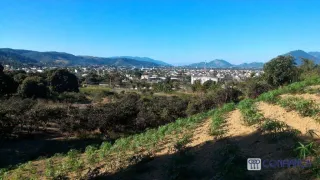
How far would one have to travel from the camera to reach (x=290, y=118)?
6293mm

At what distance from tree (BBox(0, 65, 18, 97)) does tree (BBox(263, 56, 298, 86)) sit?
25747 mm

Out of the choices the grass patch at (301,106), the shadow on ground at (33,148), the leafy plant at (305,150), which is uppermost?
the grass patch at (301,106)

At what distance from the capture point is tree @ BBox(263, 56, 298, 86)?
21.6 m

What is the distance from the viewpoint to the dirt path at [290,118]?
18.4 ft

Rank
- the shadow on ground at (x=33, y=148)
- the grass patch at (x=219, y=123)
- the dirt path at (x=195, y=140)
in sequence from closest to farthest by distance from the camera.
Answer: the dirt path at (x=195, y=140) → the grass patch at (x=219, y=123) → the shadow on ground at (x=33, y=148)

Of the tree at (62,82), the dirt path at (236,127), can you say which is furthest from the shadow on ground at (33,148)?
the tree at (62,82)

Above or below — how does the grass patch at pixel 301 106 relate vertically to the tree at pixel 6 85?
above

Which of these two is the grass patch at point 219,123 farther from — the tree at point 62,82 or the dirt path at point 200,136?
the tree at point 62,82

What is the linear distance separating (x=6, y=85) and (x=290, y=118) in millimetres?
30925

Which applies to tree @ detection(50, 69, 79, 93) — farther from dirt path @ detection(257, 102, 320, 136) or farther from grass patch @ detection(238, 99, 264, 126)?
dirt path @ detection(257, 102, 320, 136)

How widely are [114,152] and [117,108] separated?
31.7 feet

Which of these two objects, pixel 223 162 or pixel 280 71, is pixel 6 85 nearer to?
pixel 280 71

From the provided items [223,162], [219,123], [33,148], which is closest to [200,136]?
[219,123]

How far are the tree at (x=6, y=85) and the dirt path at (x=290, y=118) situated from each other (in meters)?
29.1
